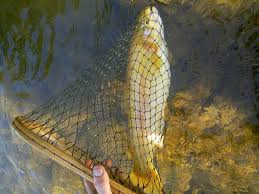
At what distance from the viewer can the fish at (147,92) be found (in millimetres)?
4082

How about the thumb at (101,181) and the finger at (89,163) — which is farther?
the finger at (89,163)

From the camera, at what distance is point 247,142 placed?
454 cm

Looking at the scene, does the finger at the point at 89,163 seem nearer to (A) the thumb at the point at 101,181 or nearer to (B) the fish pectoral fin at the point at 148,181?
(A) the thumb at the point at 101,181

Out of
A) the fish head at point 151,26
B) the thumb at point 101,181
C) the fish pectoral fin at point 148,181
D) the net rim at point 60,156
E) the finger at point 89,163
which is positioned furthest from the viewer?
the fish head at point 151,26

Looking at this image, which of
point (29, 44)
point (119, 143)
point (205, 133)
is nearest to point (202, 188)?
point (205, 133)

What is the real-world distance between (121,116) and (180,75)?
0.98 m

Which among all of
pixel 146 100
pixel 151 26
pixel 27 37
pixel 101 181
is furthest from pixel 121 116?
pixel 101 181

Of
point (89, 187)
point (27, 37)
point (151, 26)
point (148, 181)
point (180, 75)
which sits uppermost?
point (151, 26)

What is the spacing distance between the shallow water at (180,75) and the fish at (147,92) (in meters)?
0.42

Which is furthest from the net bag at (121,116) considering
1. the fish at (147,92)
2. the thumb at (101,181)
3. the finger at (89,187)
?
the thumb at (101,181)

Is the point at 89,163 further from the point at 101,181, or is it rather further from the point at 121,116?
the point at 121,116

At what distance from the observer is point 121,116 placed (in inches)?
194

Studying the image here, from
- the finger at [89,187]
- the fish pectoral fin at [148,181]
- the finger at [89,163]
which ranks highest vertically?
the finger at [89,163]

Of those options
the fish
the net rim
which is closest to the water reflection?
the fish
